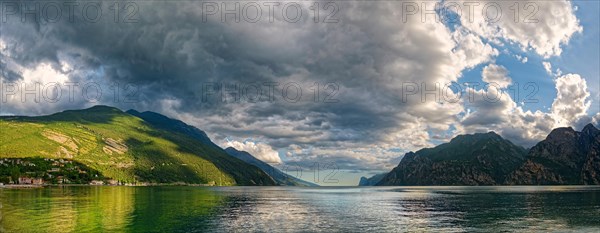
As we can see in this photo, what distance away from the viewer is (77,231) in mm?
70562

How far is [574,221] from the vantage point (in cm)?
9425

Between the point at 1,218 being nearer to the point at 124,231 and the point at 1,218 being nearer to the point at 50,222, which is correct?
the point at 50,222

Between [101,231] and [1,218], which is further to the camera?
[1,218]

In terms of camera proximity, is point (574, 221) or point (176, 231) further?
point (574, 221)

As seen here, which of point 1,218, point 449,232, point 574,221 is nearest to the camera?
point 449,232

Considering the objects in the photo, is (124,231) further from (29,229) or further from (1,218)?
(1,218)

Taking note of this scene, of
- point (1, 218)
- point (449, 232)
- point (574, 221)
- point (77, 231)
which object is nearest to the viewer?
point (77, 231)

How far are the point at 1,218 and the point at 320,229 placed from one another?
68794mm

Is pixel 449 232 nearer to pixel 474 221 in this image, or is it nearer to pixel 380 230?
pixel 380 230

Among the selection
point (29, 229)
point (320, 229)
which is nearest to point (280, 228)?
point (320, 229)

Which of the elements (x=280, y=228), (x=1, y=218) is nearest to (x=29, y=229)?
(x=1, y=218)

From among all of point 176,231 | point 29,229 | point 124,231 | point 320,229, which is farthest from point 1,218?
point 320,229

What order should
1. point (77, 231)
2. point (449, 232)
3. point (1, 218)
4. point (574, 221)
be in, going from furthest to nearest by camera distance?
point (574, 221) → point (1, 218) → point (449, 232) → point (77, 231)

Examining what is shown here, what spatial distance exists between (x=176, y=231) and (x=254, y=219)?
28280 millimetres
